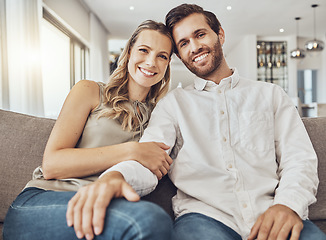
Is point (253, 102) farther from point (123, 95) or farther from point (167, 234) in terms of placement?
point (167, 234)

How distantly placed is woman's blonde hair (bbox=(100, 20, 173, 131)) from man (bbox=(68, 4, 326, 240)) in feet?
0.28

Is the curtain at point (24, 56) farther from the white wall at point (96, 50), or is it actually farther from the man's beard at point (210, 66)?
the white wall at point (96, 50)

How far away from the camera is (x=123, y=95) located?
51.8 inches

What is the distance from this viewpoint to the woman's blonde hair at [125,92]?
3.96 ft

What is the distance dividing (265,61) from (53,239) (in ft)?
28.8

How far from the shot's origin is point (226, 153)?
112 cm

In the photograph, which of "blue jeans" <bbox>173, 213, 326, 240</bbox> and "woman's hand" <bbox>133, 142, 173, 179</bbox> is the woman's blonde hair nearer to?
"woman's hand" <bbox>133, 142, 173, 179</bbox>

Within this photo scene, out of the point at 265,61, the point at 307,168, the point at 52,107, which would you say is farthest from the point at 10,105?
the point at 265,61

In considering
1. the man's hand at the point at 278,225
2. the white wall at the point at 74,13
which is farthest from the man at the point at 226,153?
the white wall at the point at 74,13

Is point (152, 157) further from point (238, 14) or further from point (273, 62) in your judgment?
point (273, 62)

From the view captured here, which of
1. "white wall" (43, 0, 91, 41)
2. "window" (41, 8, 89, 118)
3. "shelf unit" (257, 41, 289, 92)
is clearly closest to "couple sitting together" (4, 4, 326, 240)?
"window" (41, 8, 89, 118)

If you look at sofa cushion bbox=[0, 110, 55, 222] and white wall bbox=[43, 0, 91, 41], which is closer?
sofa cushion bbox=[0, 110, 55, 222]

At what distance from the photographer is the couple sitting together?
2.93ft

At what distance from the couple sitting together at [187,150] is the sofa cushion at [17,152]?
0.55ft
